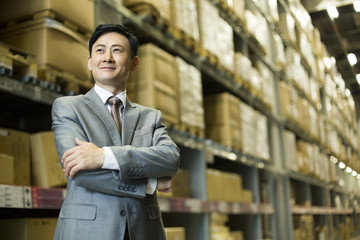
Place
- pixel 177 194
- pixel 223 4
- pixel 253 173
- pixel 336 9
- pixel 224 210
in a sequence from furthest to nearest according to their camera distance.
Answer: pixel 336 9
pixel 253 173
pixel 223 4
pixel 224 210
pixel 177 194

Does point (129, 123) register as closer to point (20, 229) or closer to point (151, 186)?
point (151, 186)

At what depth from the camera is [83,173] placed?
54.2 inches

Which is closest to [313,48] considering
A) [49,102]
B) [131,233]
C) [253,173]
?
[253,173]

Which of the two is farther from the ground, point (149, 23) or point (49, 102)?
point (149, 23)

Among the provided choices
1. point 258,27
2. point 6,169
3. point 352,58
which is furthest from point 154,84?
point 352,58

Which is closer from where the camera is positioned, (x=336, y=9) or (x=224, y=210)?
(x=224, y=210)

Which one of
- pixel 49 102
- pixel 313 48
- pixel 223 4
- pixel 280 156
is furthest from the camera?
pixel 313 48

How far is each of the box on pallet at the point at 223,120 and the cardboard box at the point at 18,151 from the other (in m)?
2.61

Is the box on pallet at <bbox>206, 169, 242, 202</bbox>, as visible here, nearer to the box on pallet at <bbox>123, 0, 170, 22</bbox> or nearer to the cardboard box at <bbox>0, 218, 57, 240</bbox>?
the box on pallet at <bbox>123, 0, 170, 22</bbox>

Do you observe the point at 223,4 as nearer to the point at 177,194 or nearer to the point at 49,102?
the point at 177,194

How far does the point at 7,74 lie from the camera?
2047 mm

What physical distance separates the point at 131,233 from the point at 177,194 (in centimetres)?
238

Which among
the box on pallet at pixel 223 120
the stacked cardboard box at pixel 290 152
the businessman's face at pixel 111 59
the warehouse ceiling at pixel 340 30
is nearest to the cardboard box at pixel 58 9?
the businessman's face at pixel 111 59

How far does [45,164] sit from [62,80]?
46cm
